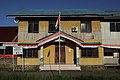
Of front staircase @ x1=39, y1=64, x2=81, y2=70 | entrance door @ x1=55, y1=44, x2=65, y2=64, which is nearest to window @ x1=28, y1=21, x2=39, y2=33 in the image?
entrance door @ x1=55, y1=44, x2=65, y2=64

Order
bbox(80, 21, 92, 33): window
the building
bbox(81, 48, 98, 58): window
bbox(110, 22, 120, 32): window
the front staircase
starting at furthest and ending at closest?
bbox(110, 22, 120, 32): window
the building
bbox(80, 21, 92, 33): window
bbox(81, 48, 98, 58): window
the front staircase

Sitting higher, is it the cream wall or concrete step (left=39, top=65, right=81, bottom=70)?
the cream wall

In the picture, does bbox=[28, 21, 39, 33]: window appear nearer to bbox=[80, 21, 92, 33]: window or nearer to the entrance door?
the entrance door

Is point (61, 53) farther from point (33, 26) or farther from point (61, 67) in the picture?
point (33, 26)

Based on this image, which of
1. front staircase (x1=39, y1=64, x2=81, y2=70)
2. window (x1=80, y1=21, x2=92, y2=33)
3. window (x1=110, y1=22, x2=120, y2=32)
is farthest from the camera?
window (x1=110, y1=22, x2=120, y2=32)

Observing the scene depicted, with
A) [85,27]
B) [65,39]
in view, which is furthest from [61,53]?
[85,27]

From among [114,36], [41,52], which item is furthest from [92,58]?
[41,52]

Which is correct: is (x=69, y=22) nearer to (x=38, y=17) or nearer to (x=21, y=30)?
(x=38, y=17)

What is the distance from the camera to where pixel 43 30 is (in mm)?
29250

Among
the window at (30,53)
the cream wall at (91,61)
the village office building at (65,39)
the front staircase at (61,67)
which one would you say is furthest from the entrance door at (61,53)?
the window at (30,53)

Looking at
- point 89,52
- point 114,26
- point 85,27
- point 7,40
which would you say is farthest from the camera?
point 7,40

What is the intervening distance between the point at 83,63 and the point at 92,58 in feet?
4.07

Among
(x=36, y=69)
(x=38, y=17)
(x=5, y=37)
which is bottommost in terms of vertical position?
(x=36, y=69)

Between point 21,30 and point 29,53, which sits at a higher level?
point 21,30
